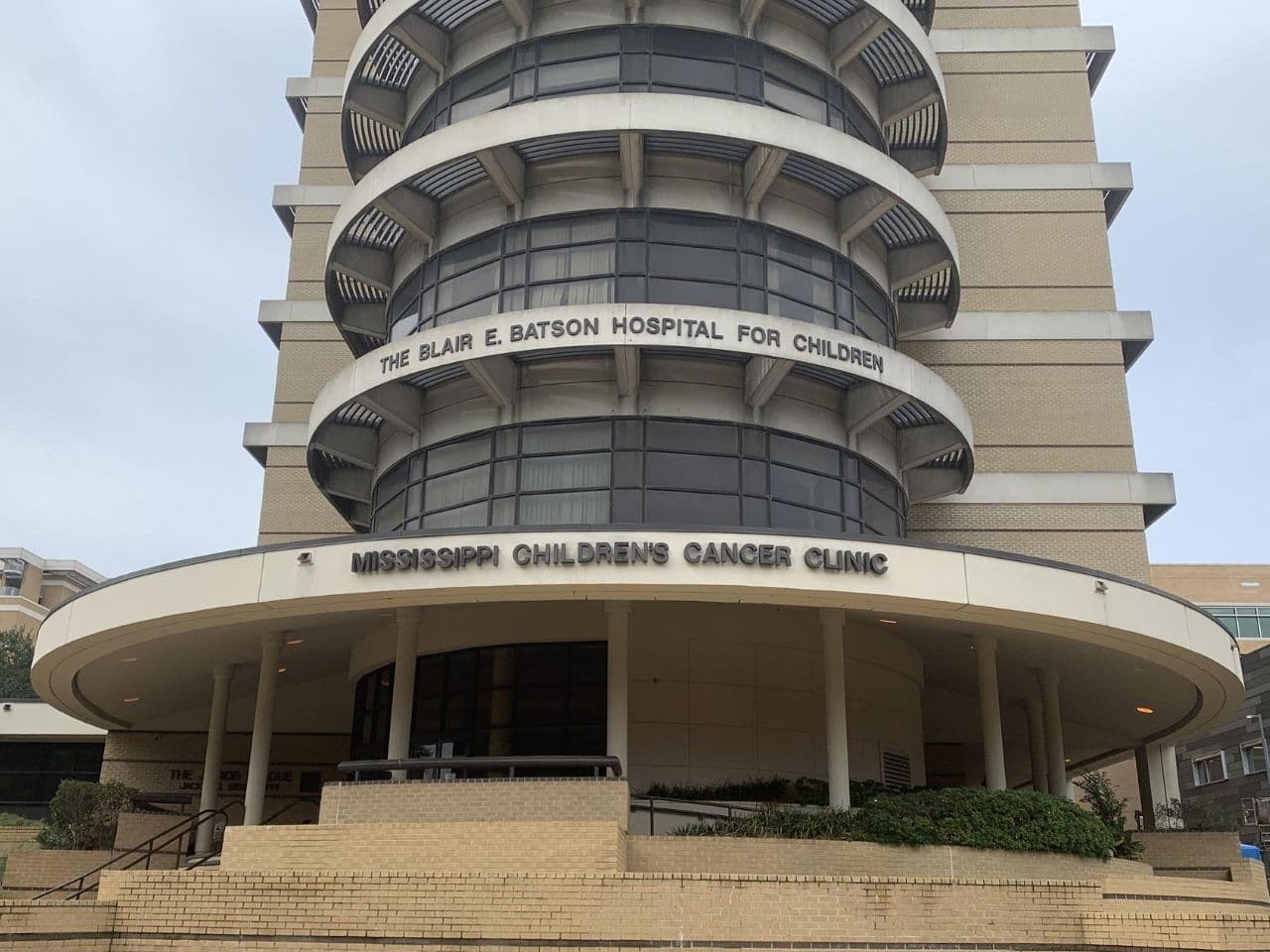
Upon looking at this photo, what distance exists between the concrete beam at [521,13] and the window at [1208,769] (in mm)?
45237

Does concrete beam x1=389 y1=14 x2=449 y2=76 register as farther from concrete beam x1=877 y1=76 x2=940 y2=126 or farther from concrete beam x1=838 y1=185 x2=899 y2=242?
concrete beam x1=877 y1=76 x2=940 y2=126

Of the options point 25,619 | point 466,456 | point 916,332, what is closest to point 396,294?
point 466,456

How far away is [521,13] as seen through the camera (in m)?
27.7

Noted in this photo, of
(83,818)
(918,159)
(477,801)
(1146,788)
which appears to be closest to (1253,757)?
(1146,788)

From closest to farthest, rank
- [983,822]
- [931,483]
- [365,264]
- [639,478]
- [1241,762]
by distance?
[983,822]
[639,478]
[365,264]
[931,483]
[1241,762]

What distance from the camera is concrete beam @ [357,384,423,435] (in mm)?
25828

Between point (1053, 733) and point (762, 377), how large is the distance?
32.0ft

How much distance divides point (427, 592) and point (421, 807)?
10.8 ft

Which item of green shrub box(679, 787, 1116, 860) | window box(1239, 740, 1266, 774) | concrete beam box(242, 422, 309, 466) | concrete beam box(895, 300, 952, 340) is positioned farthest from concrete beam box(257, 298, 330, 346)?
window box(1239, 740, 1266, 774)

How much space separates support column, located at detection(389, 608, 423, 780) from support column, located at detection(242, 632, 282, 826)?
9.52 ft

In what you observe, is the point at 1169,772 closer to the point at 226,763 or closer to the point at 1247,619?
the point at 226,763

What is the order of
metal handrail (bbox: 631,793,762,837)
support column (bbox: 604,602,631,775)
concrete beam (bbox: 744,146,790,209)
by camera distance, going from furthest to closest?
1. concrete beam (bbox: 744,146,790,209)
2. support column (bbox: 604,602,631,775)
3. metal handrail (bbox: 631,793,762,837)

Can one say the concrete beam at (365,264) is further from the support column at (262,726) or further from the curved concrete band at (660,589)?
the curved concrete band at (660,589)

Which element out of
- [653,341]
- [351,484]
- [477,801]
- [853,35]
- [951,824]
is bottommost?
[951,824]
